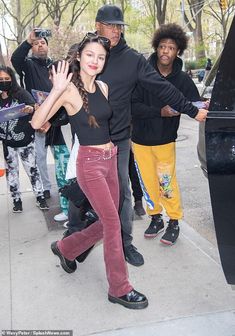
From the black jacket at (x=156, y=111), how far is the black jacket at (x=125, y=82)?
347 mm

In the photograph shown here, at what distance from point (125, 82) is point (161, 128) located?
0.62 meters

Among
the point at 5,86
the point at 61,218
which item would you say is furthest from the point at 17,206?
the point at 5,86

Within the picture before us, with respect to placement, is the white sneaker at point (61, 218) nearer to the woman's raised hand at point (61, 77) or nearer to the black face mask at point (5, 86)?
the black face mask at point (5, 86)

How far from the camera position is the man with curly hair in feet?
11.7

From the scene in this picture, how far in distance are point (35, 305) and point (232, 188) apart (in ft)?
5.09

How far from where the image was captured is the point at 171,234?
378cm

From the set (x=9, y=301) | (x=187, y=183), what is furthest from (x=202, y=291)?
(x=187, y=183)

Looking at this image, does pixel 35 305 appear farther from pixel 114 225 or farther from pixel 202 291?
pixel 202 291

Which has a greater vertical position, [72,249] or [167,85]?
[167,85]

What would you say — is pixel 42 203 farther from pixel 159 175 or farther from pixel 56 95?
pixel 56 95

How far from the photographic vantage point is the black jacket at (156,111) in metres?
3.58

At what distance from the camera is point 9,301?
2.96 m

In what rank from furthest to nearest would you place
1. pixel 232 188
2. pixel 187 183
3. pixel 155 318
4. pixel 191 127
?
pixel 191 127 < pixel 187 183 < pixel 155 318 < pixel 232 188

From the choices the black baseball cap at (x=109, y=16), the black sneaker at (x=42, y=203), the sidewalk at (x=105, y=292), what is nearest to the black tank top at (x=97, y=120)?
the black baseball cap at (x=109, y=16)
